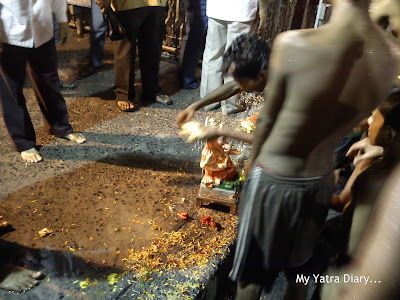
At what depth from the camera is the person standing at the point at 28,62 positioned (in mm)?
3162

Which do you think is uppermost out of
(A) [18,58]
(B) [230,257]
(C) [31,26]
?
(C) [31,26]

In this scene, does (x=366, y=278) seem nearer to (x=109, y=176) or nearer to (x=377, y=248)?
(x=377, y=248)

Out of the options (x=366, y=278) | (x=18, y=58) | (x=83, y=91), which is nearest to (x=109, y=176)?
(x=18, y=58)

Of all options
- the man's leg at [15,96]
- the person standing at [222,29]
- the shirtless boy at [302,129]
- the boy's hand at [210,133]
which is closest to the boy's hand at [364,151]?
the shirtless boy at [302,129]

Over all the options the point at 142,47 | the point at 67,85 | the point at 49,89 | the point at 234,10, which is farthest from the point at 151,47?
the point at 49,89

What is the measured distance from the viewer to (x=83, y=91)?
529 centimetres

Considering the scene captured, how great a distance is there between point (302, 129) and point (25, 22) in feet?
9.31

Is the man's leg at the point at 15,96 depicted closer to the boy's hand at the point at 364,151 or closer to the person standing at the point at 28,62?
the person standing at the point at 28,62

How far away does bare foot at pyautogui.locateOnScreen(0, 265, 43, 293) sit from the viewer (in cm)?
236

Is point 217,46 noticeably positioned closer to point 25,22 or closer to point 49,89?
point 49,89

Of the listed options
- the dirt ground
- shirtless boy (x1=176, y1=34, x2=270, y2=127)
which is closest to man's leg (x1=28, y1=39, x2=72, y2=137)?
the dirt ground

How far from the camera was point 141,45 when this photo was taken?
4.85 meters

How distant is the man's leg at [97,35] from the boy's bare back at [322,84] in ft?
15.4

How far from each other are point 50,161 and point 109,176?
718 mm
